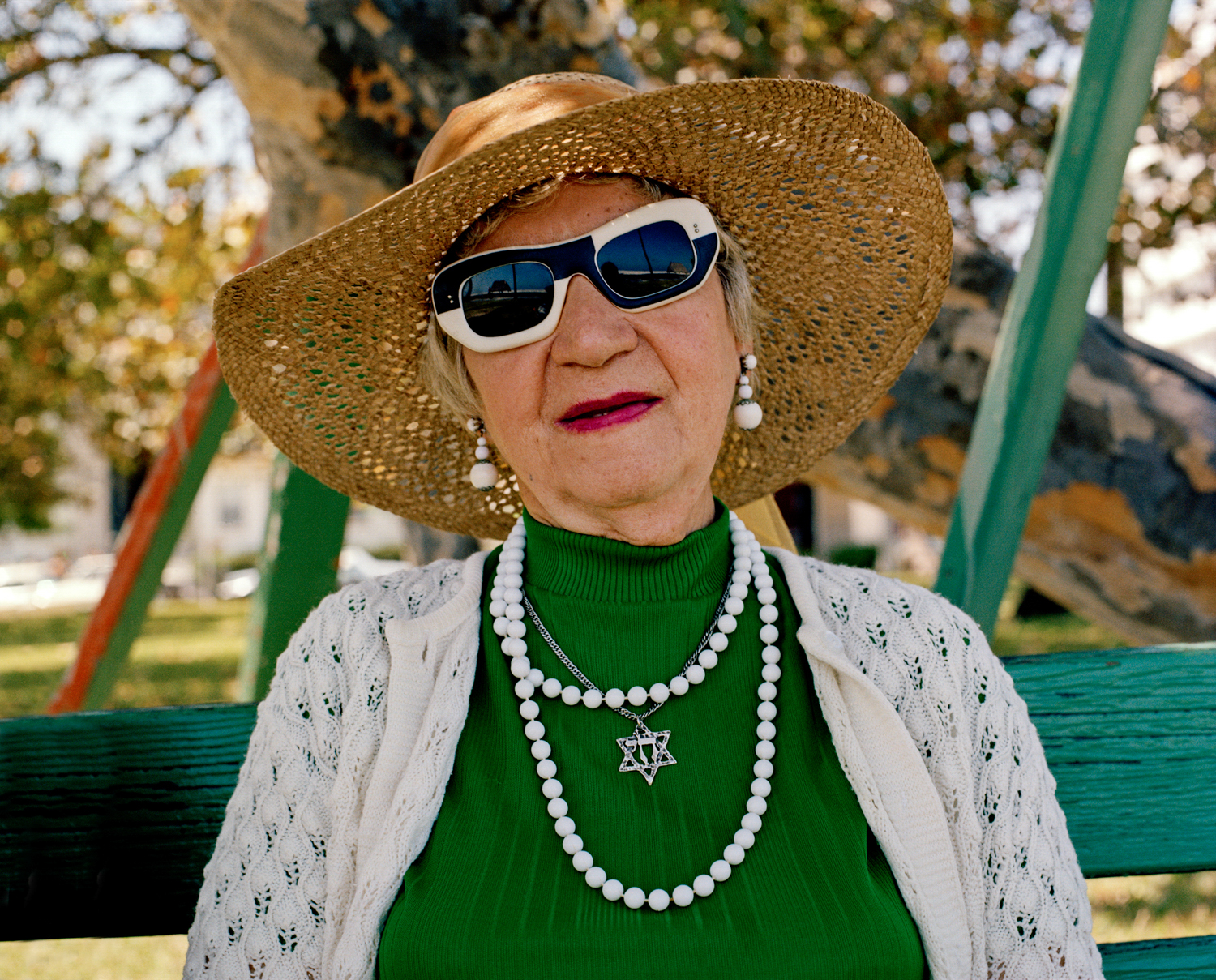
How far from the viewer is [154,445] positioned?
14.8m

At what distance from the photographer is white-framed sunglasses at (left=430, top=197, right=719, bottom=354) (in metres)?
1.68

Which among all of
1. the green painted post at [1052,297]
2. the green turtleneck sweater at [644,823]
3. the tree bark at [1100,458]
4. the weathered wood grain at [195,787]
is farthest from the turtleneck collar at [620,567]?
the tree bark at [1100,458]

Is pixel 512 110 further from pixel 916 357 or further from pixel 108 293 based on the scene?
pixel 108 293

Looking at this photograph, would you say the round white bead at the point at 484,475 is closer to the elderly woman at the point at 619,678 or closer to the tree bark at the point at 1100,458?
the elderly woman at the point at 619,678

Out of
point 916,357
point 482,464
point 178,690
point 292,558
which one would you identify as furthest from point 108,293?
point 482,464

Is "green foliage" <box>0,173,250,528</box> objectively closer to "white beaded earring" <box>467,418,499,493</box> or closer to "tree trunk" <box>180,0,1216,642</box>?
"tree trunk" <box>180,0,1216,642</box>

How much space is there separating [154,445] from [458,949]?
1478 cm

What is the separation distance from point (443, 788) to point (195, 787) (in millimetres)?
518

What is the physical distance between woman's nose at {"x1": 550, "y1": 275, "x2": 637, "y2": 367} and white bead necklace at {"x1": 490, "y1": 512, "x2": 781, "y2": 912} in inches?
15.7

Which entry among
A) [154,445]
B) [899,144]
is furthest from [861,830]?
[154,445]

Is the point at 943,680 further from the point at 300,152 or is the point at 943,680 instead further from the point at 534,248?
the point at 300,152

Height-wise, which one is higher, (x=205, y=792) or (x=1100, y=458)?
(x=1100, y=458)

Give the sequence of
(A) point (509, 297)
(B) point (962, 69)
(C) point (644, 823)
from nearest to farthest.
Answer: (C) point (644, 823), (A) point (509, 297), (B) point (962, 69)

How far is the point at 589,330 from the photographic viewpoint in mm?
1663
